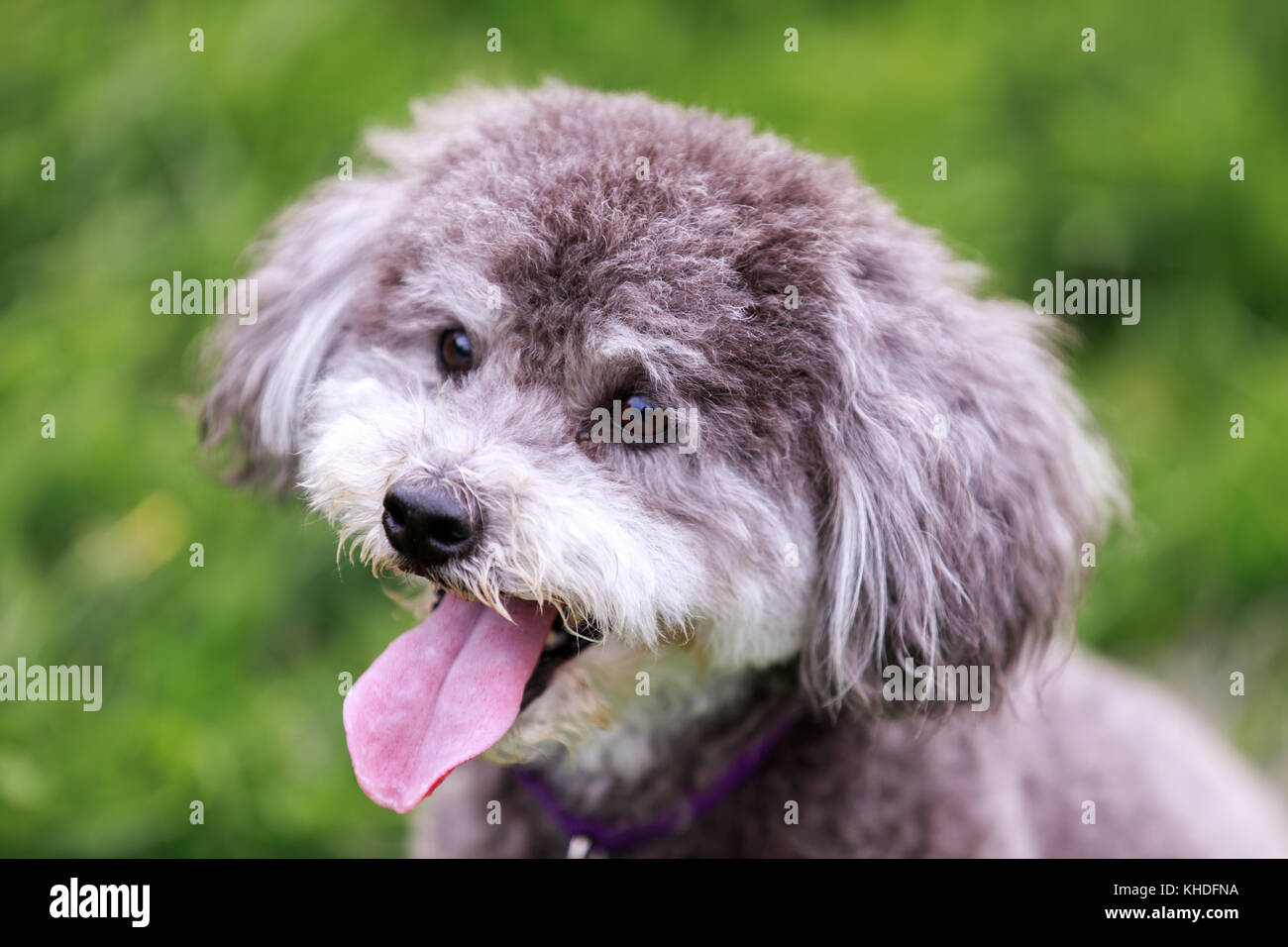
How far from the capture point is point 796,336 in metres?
1.99

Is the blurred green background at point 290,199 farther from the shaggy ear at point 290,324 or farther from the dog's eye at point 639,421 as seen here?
the dog's eye at point 639,421

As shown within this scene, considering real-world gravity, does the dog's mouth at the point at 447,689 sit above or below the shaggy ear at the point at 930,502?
below

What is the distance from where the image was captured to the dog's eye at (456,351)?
2.11 m

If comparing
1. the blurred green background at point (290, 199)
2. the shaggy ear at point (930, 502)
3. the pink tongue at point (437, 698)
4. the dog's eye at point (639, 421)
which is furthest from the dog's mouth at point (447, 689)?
the blurred green background at point (290, 199)

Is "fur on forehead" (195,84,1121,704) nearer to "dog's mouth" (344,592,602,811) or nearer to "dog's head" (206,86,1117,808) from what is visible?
"dog's head" (206,86,1117,808)

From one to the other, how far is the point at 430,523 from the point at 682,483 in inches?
16.0

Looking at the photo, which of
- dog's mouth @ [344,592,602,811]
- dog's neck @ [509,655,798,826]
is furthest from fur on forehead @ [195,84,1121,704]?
dog's mouth @ [344,592,602,811]

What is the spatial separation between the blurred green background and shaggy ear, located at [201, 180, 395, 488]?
0.88 ft

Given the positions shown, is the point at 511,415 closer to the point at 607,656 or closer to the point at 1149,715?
the point at 607,656

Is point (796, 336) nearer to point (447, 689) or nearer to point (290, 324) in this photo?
point (447, 689)

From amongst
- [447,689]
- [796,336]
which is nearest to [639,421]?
[796,336]

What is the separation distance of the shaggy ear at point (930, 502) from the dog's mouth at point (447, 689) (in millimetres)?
455
